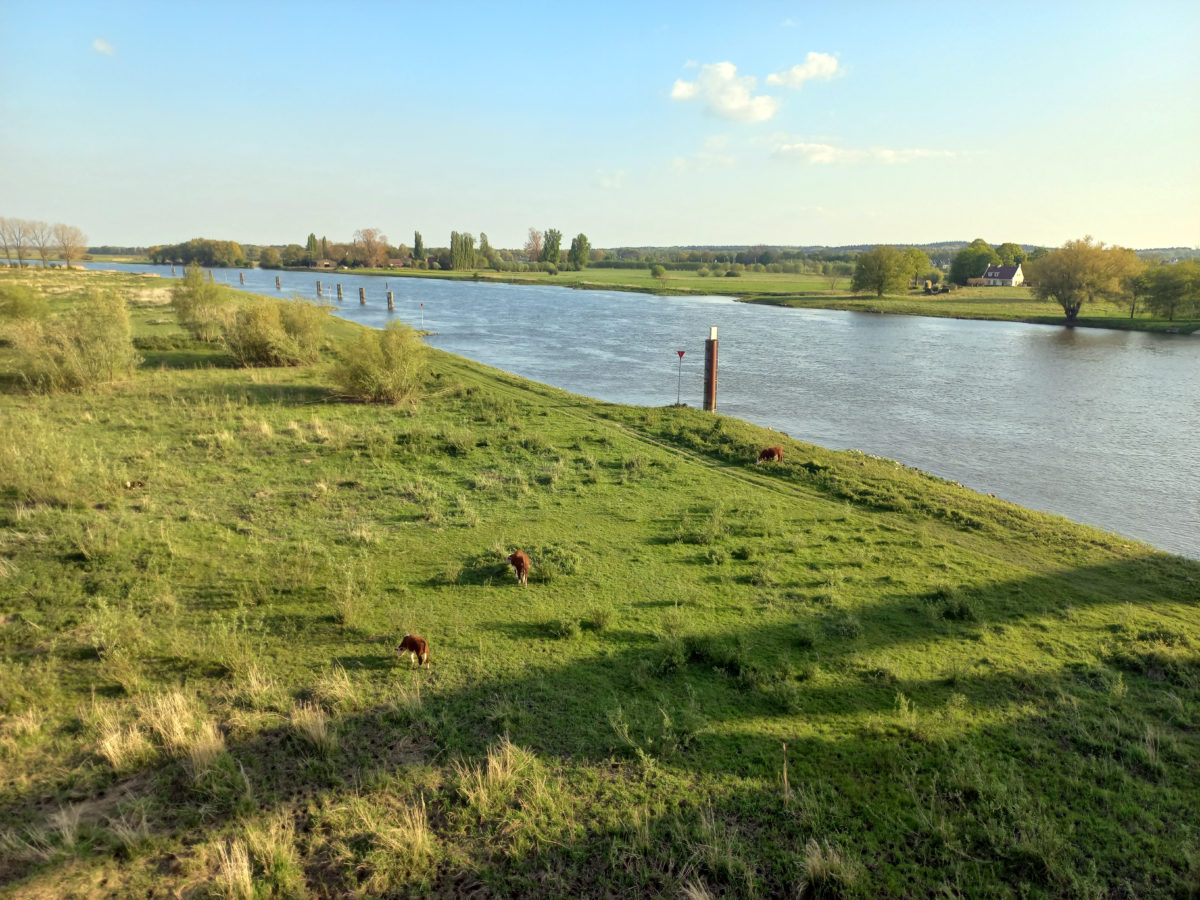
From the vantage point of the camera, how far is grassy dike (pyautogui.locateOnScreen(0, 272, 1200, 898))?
4.99m

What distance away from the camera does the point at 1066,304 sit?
2648 inches

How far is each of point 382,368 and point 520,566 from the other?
15.0m

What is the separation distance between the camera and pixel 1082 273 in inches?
2549

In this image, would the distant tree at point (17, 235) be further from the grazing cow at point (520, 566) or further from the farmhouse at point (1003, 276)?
the farmhouse at point (1003, 276)

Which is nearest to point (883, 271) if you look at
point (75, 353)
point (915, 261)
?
point (915, 261)

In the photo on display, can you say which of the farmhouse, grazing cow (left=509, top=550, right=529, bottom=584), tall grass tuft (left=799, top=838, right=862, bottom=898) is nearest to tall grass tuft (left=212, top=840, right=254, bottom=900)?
tall grass tuft (left=799, top=838, right=862, bottom=898)

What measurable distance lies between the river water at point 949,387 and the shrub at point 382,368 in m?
8.86

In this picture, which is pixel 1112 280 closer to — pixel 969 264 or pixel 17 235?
pixel 969 264

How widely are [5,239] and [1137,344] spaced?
156075mm

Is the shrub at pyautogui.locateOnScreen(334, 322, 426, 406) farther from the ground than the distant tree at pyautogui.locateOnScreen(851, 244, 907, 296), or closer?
closer

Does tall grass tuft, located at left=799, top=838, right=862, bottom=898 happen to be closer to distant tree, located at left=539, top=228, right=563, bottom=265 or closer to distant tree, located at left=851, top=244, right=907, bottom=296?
distant tree, located at left=851, top=244, right=907, bottom=296

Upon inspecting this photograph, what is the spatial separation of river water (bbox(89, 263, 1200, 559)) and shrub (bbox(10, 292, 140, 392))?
17.0m

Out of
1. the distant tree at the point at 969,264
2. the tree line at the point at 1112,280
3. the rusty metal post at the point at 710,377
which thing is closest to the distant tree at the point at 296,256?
the distant tree at the point at 969,264

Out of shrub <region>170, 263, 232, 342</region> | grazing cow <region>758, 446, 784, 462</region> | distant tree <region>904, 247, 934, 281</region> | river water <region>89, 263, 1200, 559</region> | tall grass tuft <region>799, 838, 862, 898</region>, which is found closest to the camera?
tall grass tuft <region>799, 838, 862, 898</region>
